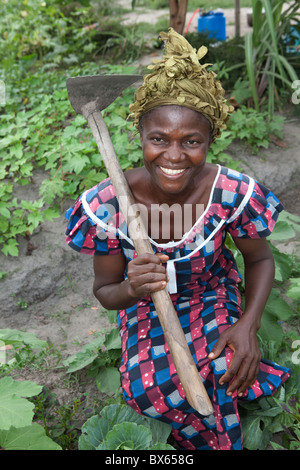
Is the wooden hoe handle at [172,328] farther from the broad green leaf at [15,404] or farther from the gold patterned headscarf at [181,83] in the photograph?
the broad green leaf at [15,404]

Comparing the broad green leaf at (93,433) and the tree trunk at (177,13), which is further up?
the tree trunk at (177,13)

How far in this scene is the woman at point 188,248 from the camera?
63.5 inches

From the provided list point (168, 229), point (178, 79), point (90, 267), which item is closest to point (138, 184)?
point (168, 229)

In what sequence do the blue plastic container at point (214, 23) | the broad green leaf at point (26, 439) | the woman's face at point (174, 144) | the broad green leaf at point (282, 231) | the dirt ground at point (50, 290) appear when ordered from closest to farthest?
the broad green leaf at point (26, 439), the woman's face at point (174, 144), the broad green leaf at point (282, 231), the dirt ground at point (50, 290), the blue plastic container at point (214, 23)

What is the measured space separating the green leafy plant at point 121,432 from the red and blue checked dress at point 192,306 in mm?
50

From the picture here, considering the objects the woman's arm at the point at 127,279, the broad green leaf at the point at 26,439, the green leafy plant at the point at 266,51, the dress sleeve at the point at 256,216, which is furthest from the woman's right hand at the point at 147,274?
the green leafy plant at the point at 266,51

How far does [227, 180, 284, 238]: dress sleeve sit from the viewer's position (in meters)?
1.80

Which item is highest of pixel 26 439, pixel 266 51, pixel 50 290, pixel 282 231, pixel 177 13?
pixel 177 13

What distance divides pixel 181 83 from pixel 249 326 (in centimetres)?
83

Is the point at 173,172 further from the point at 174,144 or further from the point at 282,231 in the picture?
the point at 282,231

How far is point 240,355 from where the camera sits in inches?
66.8

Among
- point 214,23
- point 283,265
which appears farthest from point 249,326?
point 214,23

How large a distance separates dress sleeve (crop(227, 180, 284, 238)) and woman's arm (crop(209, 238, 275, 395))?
0.19 feet

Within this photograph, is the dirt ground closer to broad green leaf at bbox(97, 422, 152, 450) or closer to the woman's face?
broad green leaf at bbox(97, 422, 152, 450)
